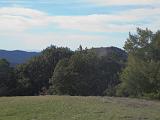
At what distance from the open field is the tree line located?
2112 centimetres

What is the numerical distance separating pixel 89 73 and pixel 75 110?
46666mm

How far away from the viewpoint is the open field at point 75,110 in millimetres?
18812

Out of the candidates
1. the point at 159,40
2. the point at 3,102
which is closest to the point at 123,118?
the point at 3,102

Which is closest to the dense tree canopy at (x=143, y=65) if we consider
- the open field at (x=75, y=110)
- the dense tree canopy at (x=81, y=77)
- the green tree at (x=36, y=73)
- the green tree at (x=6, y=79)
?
the dense tree canopy at (x=81, y=77)

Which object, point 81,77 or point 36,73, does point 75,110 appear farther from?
point 36,73

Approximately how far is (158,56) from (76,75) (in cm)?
1817

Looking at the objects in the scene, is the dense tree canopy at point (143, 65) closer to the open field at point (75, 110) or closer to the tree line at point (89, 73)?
the tree line at point (89, 73)

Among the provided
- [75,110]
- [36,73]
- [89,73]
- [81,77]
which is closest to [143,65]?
[81,77]

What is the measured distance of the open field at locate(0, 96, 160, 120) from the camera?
18.8 meters

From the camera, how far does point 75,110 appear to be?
68.6ft

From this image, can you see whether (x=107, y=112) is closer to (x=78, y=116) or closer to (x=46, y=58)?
(x=78, y=116)

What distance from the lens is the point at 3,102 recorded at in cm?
2548

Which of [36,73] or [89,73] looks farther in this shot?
[36,73]

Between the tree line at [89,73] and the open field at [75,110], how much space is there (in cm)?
2112
